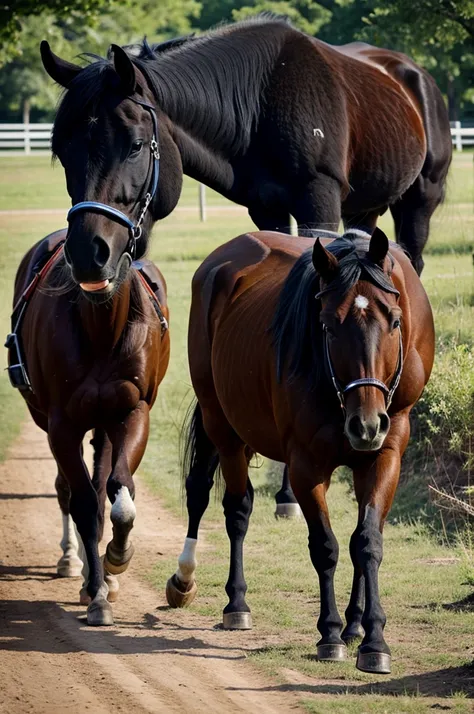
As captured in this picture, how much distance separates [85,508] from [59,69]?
7.47 feet

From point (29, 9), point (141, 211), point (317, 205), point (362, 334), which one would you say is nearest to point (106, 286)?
point (141, 211)

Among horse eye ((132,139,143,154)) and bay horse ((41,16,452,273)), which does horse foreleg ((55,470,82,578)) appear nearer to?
bay horse ((41,16,452,273))

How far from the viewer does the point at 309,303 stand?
5.46m

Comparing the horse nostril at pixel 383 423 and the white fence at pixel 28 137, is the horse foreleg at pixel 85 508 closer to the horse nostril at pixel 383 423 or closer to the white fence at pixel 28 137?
the horse nostril at pixel 383 423

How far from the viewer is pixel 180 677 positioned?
210 inches

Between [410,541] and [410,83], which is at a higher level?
[410,83]

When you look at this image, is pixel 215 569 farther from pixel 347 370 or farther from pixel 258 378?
pixel 347 370

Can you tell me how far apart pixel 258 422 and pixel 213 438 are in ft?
2.46

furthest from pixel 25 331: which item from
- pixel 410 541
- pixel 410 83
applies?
pixel 410 83

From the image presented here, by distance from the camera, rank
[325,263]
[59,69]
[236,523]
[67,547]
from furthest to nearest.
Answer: [67,547] < [236,523] < [59,69] < [325,263]

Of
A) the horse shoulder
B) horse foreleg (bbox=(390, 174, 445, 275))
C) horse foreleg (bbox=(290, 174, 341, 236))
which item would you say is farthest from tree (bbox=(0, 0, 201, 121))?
the horse shoulder

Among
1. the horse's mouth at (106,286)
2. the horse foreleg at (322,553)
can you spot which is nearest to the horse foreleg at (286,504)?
A: the horse's mouth at (106,286)

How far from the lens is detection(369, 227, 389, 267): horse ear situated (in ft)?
16.8

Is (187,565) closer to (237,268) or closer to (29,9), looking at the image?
(237,268)
